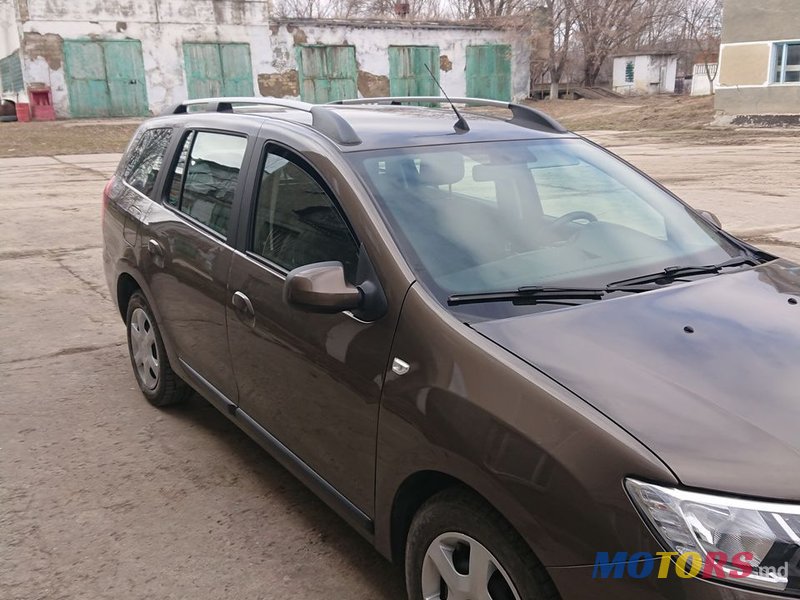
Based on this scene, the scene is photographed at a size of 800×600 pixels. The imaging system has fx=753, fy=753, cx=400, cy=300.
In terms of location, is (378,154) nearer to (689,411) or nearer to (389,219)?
(389,219)

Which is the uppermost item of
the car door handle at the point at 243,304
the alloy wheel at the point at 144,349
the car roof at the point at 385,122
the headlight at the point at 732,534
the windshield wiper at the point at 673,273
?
the car roof at the point at 385,122

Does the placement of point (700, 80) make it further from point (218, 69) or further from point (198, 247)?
point (198, 247)

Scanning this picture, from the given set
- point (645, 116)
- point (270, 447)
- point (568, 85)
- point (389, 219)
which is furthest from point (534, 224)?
point (568, 85)

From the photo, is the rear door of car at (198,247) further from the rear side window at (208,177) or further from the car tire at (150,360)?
the car tire at (150,360)

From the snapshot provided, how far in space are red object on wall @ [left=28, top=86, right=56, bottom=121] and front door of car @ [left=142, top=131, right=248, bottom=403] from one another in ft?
90.9

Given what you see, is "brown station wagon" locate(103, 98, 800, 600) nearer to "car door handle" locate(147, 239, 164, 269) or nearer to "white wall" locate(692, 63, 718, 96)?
"car door handle" locate(147, 239, 164, 269)

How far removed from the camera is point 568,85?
44.8m

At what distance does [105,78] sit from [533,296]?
30694mm

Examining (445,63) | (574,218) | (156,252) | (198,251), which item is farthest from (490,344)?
(445,63)

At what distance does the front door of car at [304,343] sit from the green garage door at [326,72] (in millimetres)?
30998

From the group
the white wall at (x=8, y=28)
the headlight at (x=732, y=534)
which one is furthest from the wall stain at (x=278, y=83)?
the headlight at (x=732, y=534)

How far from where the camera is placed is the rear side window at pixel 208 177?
11.4 ft

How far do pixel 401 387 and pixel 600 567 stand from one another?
2.67ft

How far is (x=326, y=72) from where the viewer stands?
110 feet
